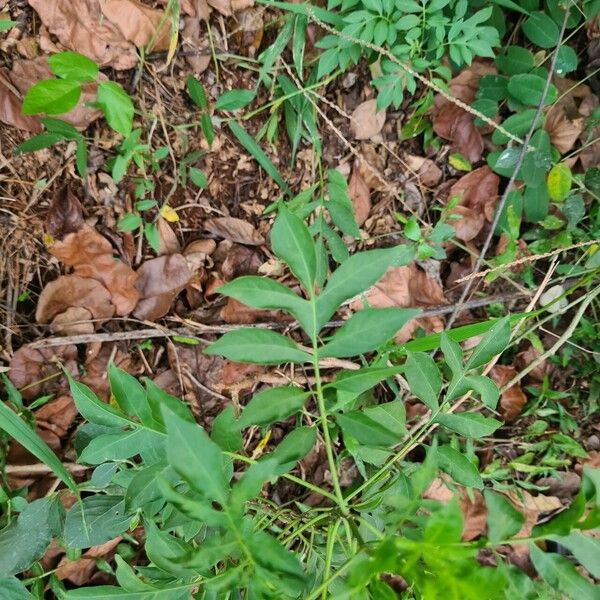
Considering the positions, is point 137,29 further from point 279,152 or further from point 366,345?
point 366,345

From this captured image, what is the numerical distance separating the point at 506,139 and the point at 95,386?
51.2 inches

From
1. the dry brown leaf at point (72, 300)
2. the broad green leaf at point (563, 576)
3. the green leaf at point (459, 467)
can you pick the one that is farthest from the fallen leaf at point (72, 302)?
the broad green leaf at point (563, 576)

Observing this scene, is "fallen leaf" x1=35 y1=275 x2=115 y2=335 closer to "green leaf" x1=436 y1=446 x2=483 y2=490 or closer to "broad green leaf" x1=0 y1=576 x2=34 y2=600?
"broad green leaf" x1=0 y1=576 x2=34 y2=600

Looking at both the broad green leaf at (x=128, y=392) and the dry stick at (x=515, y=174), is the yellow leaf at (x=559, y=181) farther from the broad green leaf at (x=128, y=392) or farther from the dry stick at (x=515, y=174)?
the broad green leaf at (x=128, y=392)

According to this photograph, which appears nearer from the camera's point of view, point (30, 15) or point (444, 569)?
point (444, 569)

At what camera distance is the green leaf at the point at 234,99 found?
152cm

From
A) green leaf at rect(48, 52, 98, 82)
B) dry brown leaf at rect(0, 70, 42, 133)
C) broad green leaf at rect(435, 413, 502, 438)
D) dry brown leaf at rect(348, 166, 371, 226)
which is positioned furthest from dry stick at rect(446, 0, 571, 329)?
dry brown leaf at rect(0, 70, 42, 133)

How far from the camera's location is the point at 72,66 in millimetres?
1246

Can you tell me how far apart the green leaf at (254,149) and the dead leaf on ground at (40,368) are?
70 centimetres

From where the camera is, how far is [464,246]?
172 cm

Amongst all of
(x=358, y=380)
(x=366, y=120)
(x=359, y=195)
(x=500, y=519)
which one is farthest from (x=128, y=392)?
(x=366, y=120)

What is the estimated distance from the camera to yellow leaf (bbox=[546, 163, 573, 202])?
5.24 ft

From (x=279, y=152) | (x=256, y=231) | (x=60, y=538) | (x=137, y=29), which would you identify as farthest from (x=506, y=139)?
(x=60, y=538)

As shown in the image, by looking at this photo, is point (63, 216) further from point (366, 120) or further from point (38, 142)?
point (366, 120)
